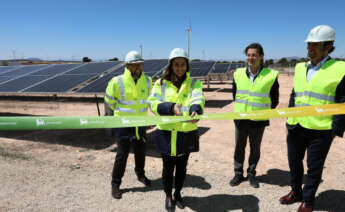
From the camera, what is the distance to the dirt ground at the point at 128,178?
11.6 ft

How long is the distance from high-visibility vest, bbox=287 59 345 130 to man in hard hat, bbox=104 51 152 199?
89.6 inches

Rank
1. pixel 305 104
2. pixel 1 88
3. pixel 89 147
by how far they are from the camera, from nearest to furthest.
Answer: pixel 305 104, pixel 89 147, pixel 1 88

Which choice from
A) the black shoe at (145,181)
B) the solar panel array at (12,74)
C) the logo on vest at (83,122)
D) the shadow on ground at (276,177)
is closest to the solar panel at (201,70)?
the solar panel array at (12,74)

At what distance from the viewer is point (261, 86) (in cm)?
367

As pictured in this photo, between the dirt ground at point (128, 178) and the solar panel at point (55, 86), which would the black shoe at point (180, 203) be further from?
the solar panel at point (55, 86)

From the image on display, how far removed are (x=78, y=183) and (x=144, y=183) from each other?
1187 mm

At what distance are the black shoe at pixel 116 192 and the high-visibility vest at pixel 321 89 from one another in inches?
112

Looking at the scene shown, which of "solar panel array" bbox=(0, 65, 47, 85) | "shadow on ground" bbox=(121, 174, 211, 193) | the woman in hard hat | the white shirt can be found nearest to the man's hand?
the woman in hard hat

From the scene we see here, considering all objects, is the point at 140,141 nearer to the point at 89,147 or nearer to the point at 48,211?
the point at 48,211

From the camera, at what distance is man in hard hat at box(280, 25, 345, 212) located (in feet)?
9.10

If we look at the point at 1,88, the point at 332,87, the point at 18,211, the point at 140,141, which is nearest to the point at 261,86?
the point at 332,87

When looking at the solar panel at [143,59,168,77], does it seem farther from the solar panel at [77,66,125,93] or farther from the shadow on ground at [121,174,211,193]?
the shadow on ground at [121,174,211,193]

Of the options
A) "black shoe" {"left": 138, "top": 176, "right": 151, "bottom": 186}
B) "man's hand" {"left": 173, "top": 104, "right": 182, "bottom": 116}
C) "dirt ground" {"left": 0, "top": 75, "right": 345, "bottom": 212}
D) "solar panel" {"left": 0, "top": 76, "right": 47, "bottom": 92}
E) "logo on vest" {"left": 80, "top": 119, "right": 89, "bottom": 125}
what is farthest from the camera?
"solar panel" {"left": 0, "top": 76, "right": 47, "bottom": 92}

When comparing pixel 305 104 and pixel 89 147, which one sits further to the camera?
pixel 89 147
